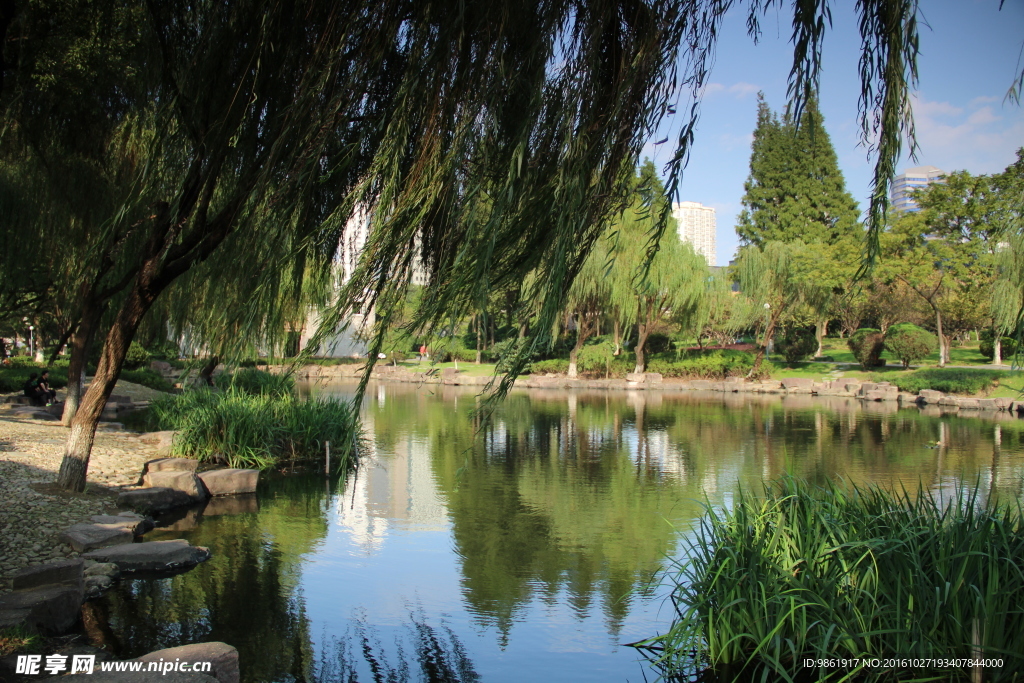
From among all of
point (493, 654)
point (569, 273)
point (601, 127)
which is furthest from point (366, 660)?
point (601, 127)

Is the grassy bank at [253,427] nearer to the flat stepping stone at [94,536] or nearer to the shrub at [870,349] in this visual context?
the flat stepping stone at [94,536]

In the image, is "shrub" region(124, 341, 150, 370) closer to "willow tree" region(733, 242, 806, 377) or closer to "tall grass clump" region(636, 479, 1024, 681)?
"willow tree" region(733, 242, 806, 377)

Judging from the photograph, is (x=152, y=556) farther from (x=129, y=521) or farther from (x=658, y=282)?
(x=658, y=282)

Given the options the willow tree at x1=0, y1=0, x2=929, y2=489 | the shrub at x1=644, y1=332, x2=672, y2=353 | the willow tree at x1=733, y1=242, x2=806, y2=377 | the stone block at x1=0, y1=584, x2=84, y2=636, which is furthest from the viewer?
the shrub at x1=644, y1=332, x2=672, y2=353

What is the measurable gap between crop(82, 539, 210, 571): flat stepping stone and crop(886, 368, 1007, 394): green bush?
21.0 m

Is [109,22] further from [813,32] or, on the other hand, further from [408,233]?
[813,32]

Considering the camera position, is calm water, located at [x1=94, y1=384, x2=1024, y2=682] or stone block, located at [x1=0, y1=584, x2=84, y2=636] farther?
calm water, located at [x1=94, y1=384, x2=1024, y2=682]

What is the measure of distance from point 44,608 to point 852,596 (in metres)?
4.69

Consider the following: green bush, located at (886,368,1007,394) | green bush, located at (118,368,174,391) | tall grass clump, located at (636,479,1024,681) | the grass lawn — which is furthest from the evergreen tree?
tall grass clump, located at (636,479,1024,681)

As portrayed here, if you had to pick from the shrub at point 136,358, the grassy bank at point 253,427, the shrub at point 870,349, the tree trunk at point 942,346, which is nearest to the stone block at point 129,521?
the grassy bank at point 253,427

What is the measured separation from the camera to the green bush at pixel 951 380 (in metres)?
20.6

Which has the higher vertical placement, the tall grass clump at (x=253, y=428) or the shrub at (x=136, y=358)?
the shrub at (x=136, y=358)

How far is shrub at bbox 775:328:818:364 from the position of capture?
29812 millimetres

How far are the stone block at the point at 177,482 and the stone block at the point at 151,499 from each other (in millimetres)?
128
